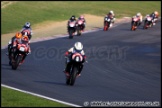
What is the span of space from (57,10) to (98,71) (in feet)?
111

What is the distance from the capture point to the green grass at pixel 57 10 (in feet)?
155

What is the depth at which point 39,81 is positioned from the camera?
797 inches

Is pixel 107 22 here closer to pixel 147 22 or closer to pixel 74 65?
pixel 147 22

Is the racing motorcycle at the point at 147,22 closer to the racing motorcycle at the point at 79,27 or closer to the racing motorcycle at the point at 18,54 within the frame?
the racing motorcycle at the point at 79,27

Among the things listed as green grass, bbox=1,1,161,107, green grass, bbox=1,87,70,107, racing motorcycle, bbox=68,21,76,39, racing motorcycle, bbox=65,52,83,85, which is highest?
green grass, bbox=1,1,161,107

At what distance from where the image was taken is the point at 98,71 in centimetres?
2348

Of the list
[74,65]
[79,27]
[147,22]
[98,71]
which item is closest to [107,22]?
[79,27]

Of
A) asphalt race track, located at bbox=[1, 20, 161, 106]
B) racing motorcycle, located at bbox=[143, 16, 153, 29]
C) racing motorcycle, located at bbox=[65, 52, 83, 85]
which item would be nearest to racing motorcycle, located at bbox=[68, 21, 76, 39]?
asphalt race track, located at bbox=[1, 20, 161, 106]

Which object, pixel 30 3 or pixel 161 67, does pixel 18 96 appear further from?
pixel 30 3

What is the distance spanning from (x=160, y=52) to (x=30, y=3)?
29.9 m

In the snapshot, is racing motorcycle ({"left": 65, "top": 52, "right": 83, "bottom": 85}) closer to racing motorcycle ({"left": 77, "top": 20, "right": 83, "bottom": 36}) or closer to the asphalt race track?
the asphalt race track

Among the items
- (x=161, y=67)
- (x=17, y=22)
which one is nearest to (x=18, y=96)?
(x=161, y=67)

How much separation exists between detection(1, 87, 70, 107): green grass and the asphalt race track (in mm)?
762

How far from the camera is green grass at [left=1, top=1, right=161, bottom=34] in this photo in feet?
155
